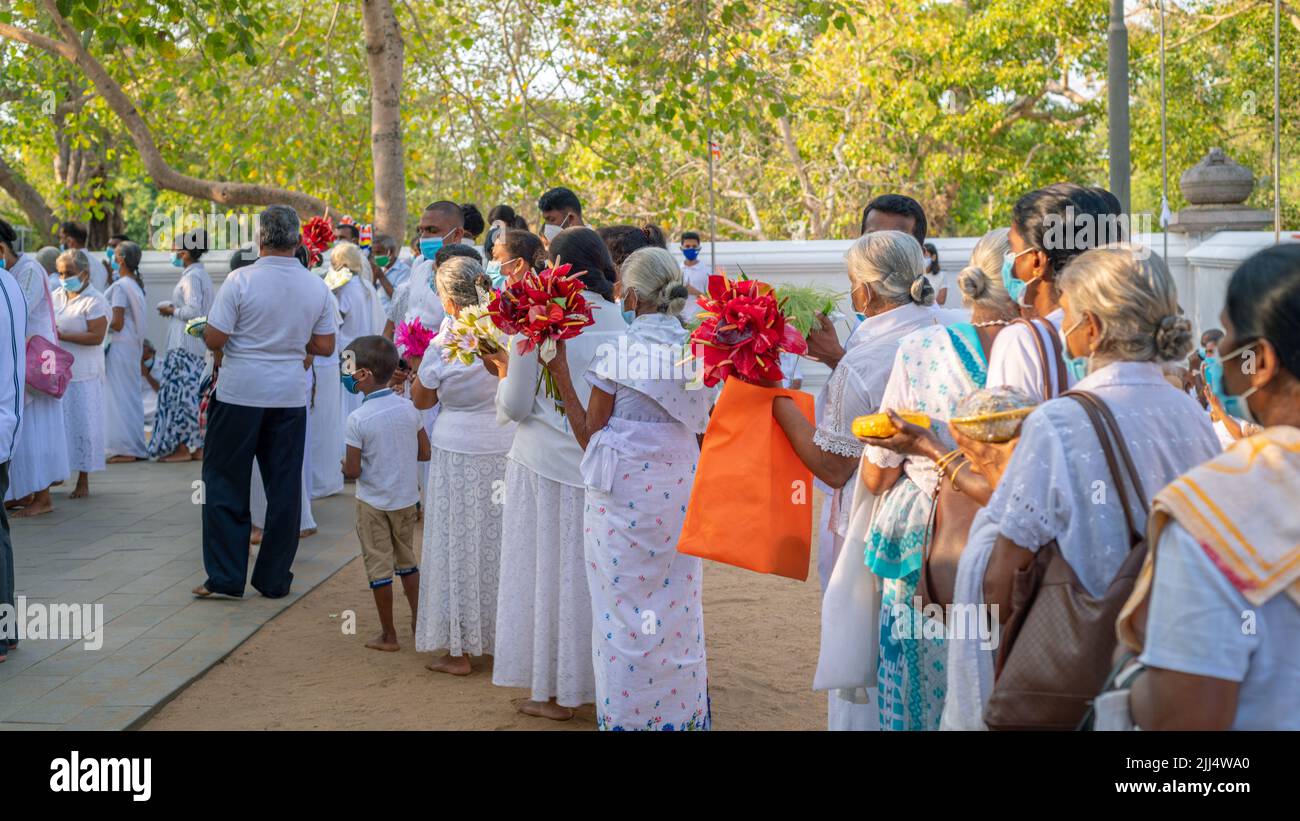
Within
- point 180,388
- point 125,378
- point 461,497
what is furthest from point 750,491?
point 125,378

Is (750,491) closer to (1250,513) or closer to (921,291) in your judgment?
(921,291)

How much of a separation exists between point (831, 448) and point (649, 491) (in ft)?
3.69

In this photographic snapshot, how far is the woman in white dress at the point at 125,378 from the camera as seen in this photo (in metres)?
12.3

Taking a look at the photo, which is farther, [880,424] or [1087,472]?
[880,424]

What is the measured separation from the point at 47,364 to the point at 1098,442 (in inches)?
305

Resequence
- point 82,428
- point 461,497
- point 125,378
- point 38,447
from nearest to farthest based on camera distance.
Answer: point 461,497 → point 38,447 → point 82,428 → point 125,378

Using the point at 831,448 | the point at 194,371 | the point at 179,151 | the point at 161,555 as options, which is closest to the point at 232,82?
the point at 179,151

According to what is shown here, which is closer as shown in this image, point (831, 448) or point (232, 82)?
point (831, 448)

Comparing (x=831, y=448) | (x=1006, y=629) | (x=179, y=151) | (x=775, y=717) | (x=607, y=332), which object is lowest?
(x=775, y=717)

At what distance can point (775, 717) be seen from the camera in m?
5.71

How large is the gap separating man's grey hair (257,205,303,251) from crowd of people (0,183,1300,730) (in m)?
0.01

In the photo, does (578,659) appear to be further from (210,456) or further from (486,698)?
(210,456)

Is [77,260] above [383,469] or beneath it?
above

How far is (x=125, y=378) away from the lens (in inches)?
496
